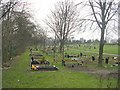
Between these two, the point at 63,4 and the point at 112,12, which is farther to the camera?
the point at 63,4

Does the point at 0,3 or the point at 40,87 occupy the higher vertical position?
the point at 0,3

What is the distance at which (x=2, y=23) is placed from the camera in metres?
28.1

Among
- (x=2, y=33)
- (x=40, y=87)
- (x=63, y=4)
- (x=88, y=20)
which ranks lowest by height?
(x=40, y=87)

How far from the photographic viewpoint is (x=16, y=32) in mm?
36594

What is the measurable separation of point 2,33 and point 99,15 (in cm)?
1184

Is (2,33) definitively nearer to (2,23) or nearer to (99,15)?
(2,23)

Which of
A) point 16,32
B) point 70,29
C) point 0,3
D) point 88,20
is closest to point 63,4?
point 70,29

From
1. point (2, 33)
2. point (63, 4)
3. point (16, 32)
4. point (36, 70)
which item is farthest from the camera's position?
point (63, 4)

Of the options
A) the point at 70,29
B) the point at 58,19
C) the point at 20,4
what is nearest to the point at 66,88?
the point at 20,4

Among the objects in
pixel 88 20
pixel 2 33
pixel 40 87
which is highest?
pixel 88 20

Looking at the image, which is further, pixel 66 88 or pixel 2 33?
pixel 2 33

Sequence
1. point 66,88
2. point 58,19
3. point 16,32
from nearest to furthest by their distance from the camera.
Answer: point 66,88
point 16,32
point 58,19

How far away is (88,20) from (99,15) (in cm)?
145

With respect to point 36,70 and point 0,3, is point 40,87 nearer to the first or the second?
point 36,70
